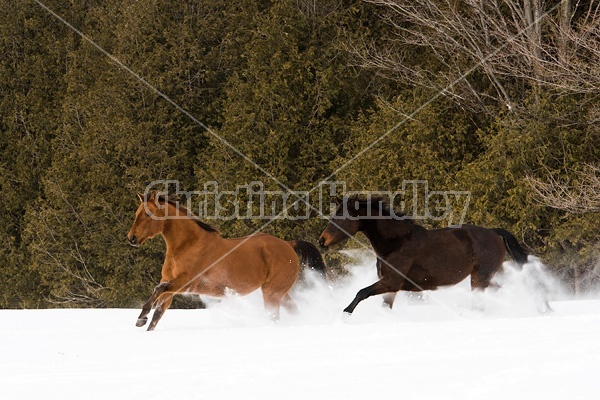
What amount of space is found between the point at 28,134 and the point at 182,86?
6813 mm

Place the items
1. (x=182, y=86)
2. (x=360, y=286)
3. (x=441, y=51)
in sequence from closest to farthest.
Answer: (x=360, y=286), (x=441, y=51), (x=182, y=86)

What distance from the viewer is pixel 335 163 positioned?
22297mm

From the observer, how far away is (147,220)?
39.3 ft

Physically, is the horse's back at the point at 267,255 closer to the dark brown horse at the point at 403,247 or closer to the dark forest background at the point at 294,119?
the dark brown horse at the point at 403,247

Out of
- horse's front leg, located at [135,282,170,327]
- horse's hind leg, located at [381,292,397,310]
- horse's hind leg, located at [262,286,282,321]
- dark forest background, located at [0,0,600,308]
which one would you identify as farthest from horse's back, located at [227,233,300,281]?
dark forest background, located at [0,0,600,308]

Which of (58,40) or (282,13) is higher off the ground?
(282,13)

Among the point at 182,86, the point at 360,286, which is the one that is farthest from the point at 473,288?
the point at 182,86

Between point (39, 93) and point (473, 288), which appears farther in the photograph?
point (39, 93)

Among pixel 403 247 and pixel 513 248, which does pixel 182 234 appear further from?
pixel 513 248

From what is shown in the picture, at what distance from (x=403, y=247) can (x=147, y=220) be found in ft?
10.2

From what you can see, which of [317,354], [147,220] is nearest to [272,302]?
[147,220]

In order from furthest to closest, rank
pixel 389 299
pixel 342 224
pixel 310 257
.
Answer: pixel 310 257, pixel 389 299, pixel 342 224

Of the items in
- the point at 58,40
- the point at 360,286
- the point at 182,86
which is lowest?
the point at 58,40

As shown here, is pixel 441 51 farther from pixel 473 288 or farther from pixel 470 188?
pixel 473 288
